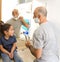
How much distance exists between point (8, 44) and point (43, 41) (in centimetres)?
122

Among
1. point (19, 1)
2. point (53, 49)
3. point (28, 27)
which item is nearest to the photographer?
point (53, 49)

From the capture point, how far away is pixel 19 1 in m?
3.66

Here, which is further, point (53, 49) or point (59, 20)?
point (59, 20)

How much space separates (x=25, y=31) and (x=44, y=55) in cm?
175

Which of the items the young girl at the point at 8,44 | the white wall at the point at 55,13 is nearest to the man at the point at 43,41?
the white wall at the point at 55,13

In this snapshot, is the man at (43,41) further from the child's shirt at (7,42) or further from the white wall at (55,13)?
the child's shirt at (7,42)

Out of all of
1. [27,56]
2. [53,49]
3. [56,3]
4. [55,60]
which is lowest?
[27,56]

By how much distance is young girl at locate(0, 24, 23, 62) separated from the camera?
2.75 metres

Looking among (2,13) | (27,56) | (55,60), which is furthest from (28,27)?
(55,60)

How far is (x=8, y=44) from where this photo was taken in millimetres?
2783

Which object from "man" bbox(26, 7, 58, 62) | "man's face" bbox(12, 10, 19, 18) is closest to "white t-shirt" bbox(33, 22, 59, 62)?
"man" bbox(26, 7, 58, 62)

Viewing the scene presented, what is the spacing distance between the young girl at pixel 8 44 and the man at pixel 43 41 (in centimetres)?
105

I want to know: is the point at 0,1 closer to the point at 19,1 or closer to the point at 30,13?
the point at 19,1

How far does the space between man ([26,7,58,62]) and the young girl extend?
1.05 m
